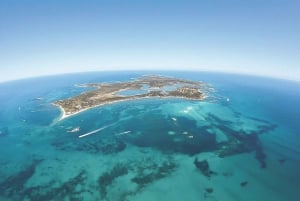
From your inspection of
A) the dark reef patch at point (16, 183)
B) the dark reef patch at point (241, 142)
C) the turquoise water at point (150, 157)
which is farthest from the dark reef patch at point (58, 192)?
the dark reef patch at point (241, 142)

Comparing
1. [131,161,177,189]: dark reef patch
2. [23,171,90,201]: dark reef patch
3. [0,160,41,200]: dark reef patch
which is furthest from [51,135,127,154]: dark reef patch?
[23,171,90,201]: dark reef patch

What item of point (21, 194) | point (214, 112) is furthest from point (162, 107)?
point (21, 194)

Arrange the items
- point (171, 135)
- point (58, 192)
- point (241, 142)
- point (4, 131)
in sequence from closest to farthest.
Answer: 1. point (58, 192)
2. point (241, 142)
3. point (171, 135)
4. point (4, 131)

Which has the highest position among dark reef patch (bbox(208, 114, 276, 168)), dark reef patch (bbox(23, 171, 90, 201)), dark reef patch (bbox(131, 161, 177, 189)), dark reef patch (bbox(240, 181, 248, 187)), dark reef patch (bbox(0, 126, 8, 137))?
A: dark reef patch (bbox(208, 114, 276, 168))

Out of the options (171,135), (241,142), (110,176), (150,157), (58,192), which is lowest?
(58,192)

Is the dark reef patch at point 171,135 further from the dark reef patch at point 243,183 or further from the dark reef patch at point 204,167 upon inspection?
the dark reef patch at point 243,183

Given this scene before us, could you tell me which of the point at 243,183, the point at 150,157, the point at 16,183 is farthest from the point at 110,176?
the point at 243,183

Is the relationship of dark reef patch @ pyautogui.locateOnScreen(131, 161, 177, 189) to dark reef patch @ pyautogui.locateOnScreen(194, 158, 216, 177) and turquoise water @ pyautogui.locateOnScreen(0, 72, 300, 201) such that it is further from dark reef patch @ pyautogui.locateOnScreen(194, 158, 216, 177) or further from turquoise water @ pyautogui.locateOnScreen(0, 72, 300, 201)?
dark reef patch @ pyautogui.locateOnScreen(194, 158, 216, 177)

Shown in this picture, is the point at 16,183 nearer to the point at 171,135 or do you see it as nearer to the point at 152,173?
the point at 152,173

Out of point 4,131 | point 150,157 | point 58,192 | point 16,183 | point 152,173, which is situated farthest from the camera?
point 4,131
